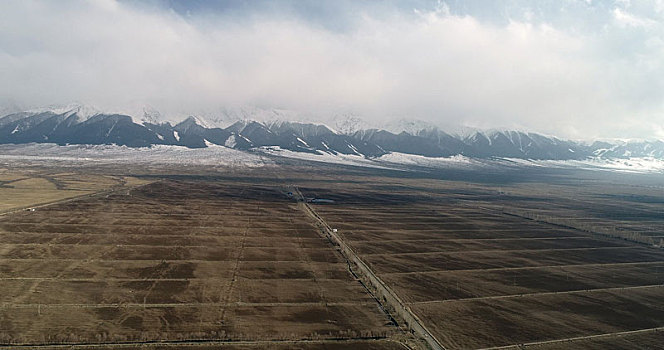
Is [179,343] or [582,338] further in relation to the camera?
[582,338]

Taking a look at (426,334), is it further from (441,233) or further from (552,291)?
(441,233)

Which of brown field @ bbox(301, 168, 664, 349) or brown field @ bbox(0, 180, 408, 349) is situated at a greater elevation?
brown field @ bbox(301, 168, 664, 349)

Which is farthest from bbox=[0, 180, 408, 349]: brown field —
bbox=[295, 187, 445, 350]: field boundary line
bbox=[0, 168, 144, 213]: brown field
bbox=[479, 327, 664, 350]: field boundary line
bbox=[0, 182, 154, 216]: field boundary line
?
bbox=[0, 168, 144, 213]: brown field

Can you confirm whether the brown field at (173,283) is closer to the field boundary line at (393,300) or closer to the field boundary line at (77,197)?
the field boundary line at (393,300)

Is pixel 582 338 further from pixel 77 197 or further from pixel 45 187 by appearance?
pixel 45 187

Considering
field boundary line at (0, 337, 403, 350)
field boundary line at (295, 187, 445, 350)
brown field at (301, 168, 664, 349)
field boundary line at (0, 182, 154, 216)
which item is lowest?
field boundary line at (0, 182, 154, 216)

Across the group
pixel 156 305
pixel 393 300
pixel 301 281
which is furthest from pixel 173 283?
pixel 393 300

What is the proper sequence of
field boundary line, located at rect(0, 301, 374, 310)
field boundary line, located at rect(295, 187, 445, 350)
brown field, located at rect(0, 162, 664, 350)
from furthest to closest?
field boundary line, located at rect(0, 301, 374, 310), field boundary line, located at rect(295, 187, 445, 350), brown field, located at rect(0, 162, 664, 350)

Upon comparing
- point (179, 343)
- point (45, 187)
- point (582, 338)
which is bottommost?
point (45, 187)

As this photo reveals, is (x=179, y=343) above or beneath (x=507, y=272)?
beneath

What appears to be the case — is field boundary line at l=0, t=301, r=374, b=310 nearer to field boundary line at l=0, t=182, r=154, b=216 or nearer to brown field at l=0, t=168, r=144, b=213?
field boundary line at l=0, t=182, r=154, b=216

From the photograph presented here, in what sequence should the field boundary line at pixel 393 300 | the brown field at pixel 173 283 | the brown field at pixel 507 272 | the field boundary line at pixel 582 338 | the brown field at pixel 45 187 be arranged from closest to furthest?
the brown field at pixel 173 283, the field boundary line at pixel 582 338, the field boundary line at pixel 393 300, the brown field at pixel 507 272, the brown field at pixel 45 187

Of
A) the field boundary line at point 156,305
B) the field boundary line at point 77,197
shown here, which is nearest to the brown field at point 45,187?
the field boundary line at point 77,197

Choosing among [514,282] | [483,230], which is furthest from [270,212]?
[514,282]
